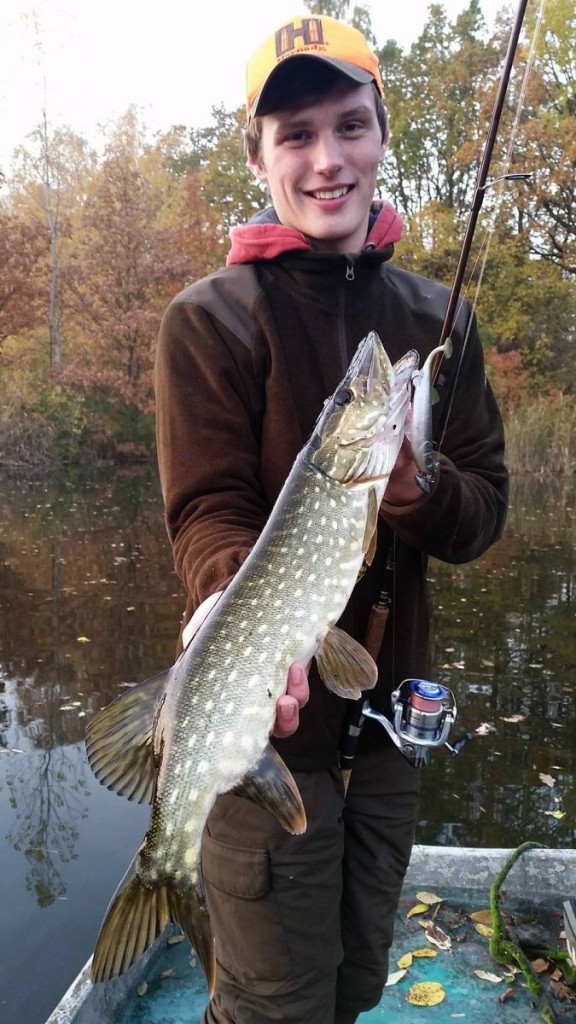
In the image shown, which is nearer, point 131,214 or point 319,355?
point 319,355

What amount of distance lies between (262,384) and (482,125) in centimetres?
A: 2586

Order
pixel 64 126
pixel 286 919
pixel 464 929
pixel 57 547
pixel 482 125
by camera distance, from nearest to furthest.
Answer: pixel 286 919, pixel 464 929, pixel 57 547, pixel 482 125, pixel 64 126

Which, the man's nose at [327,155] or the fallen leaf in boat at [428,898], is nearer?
the man's nose at [327,155]

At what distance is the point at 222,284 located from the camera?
2115 millimetres

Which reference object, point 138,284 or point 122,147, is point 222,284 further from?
point 122,147

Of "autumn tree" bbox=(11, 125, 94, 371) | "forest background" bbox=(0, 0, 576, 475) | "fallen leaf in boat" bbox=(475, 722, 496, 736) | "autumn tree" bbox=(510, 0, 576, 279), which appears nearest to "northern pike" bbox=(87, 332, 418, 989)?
"fallen leaf in boat" bbox=(475, 722, 496, 736)

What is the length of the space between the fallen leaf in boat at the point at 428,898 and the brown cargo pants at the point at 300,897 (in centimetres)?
123

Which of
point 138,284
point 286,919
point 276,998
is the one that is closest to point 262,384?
point 286,919

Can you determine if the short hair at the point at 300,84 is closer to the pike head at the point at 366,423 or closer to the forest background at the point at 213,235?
the pike head at the point at 366,423

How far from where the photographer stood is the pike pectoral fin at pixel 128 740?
1730 mm

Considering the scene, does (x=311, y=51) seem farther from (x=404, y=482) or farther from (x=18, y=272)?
(x=18, y=272)

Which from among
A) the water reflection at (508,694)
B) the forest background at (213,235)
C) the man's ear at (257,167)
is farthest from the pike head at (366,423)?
the forest background at (213,235)

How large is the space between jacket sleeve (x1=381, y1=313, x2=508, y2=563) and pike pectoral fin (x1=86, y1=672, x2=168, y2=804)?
729 mm

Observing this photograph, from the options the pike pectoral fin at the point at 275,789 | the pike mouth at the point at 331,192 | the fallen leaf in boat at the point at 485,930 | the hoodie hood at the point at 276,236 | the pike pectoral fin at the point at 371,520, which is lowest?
the fallen leaf in boat at the point at 485,930
